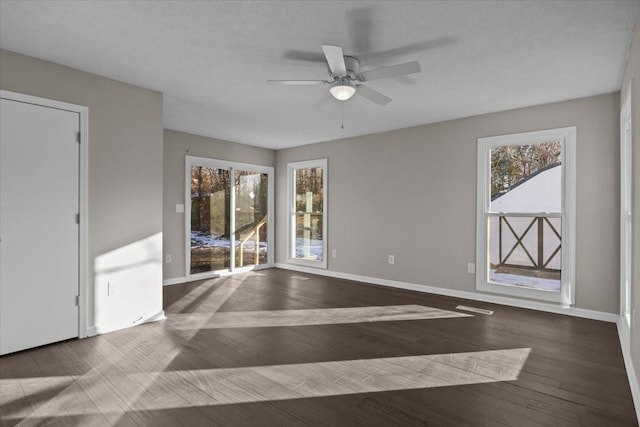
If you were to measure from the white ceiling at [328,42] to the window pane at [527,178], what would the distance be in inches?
22.7

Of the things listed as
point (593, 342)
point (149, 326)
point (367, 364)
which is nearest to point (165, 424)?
point (367, 364)

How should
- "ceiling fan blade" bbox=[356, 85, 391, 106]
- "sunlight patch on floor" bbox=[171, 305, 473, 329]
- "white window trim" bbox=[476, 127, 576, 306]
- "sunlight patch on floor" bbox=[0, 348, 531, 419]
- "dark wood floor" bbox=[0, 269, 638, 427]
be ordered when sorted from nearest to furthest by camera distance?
1. "dark wood floor" bbox=[0, 269, 638, 427]
2. "sunlight patch on floor" bbox=[0, 348, 531, 419]
3. "ceiling fan blade" bbox=[356, 85, 391, 106]
4. "sunlight patch on floor" bbox=[171, 305, 473, 329]
5. "white window trim" bbox=[476, 127, 576, 306]

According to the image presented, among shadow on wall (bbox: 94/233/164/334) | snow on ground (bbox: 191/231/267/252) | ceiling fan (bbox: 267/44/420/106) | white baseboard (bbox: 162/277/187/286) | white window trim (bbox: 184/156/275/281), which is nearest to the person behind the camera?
ceiling fan (bbox: 267/44/420/106)

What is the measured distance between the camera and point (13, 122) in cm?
277

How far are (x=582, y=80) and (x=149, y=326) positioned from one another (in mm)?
4903

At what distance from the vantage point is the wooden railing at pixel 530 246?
4.08m

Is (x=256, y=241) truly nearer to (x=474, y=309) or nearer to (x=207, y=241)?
(x=207, y=241)

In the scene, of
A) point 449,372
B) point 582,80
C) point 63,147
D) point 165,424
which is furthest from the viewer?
point 582,80

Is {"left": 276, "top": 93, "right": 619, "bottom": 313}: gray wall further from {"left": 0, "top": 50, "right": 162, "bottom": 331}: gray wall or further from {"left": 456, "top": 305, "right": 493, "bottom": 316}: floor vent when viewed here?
{"left": 0, "top": 50, "right": 162, "bottom": 331}: gray wall

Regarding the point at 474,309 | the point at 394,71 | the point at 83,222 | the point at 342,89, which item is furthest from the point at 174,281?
the point at 394,71

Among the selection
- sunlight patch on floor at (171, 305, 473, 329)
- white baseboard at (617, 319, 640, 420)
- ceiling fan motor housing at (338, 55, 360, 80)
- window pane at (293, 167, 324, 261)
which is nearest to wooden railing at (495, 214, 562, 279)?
white baseboard at (617, 319, 640, 420)

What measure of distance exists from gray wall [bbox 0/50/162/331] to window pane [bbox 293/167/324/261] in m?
3.26

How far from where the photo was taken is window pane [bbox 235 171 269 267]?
6.42m

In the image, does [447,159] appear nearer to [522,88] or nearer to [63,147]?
[522,88]
